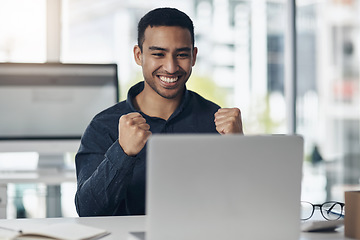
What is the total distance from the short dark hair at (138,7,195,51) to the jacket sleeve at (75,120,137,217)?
1.23 feet

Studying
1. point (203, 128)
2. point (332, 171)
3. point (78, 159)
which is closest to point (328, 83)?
point (332, 171)

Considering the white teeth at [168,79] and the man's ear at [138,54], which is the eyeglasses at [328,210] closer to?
the white teeth at [168,79]

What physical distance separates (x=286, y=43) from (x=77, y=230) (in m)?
2.83

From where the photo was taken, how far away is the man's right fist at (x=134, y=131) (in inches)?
55.1

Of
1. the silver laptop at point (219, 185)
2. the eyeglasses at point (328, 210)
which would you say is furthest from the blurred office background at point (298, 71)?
the silver laptop at point (219, 185)

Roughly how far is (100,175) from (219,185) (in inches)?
23.6

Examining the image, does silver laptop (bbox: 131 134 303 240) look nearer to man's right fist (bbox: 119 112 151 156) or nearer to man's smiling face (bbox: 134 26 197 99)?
man's right fist (bbox: 119 112 151 156)

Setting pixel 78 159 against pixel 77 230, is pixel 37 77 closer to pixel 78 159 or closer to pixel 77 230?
pixel 78 159

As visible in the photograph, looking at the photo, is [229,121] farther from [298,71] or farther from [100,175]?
[298,71]

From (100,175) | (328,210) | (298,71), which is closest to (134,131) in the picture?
(100,175)

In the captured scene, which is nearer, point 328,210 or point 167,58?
point 328,210

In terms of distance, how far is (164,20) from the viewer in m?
1.75

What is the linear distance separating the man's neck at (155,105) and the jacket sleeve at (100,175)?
169mm

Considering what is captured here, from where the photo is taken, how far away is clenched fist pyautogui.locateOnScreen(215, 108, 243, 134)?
150 centimetres
